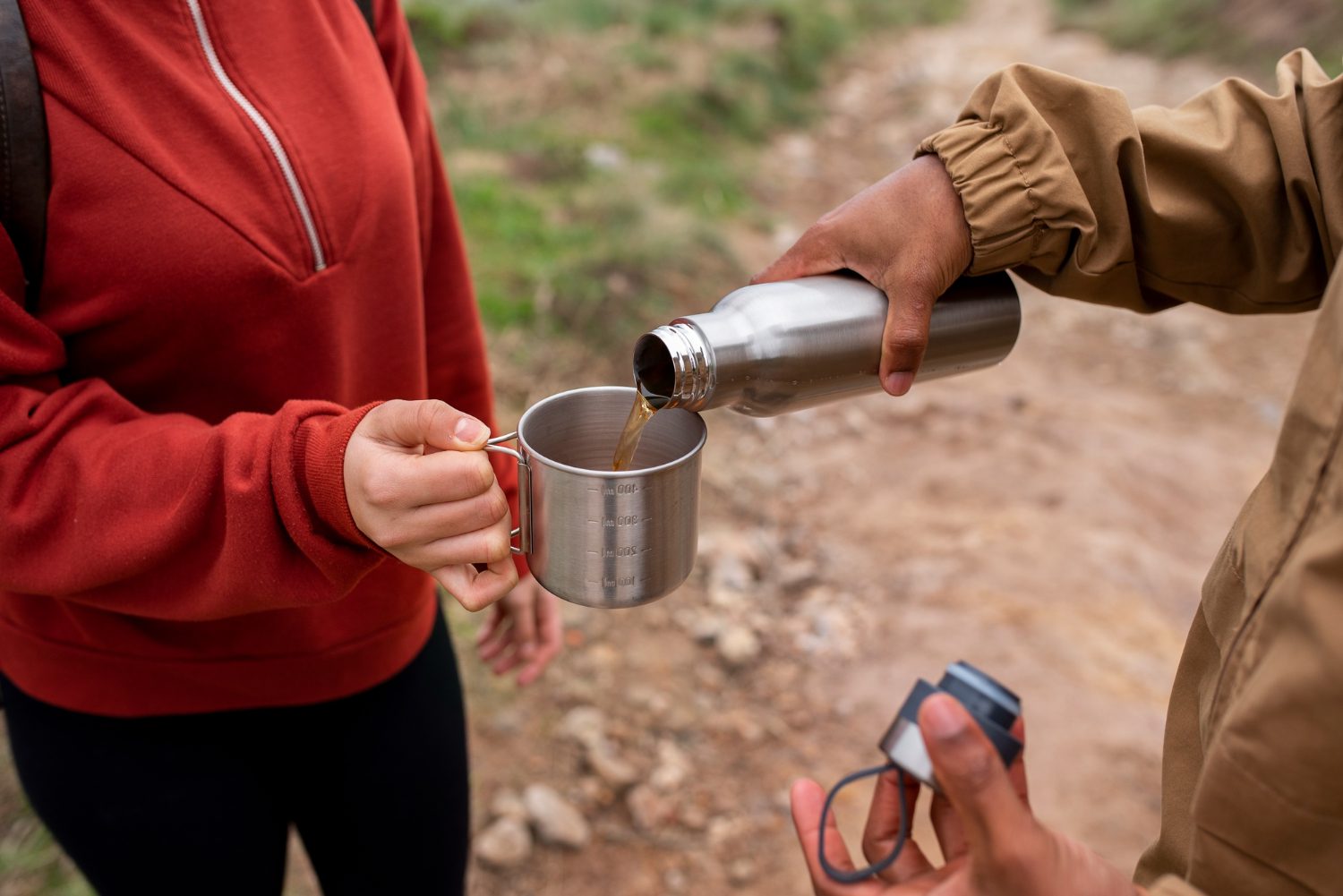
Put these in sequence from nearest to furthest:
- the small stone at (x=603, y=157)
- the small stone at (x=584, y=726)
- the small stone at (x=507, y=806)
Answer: the small stone at (x=507, y=806) < the small stone at (x=584, y=726) < the small stone at (x=603, y=157)

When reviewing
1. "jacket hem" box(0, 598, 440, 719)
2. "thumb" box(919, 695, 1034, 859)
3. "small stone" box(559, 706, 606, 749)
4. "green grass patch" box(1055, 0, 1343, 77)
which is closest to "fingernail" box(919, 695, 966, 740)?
"thumb" box(919, 695, 1034, 859)

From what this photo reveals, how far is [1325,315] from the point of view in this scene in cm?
101

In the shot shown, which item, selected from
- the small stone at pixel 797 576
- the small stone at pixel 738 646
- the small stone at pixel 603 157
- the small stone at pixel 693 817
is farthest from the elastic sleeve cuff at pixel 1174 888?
the small stone at pixel 603 157

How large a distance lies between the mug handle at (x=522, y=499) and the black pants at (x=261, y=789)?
0.59 meters

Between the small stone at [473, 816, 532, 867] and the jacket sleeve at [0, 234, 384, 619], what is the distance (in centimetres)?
186

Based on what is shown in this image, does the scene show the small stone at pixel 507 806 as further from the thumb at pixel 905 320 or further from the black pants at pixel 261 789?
the thumb at pixel 905 320

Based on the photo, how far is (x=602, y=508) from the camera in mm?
1232

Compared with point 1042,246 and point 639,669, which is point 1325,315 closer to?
point 1042,246

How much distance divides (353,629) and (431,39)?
7.40m

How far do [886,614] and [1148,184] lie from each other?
2683mm

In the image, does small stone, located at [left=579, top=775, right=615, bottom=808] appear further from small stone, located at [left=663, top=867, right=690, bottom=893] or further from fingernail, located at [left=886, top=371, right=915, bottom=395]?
fingernail, located at [left=886, top=371, right=915, bottom=395]

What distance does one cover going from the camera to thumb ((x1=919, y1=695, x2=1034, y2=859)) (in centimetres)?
102

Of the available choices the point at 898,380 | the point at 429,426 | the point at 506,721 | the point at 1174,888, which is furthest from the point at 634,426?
the point at 506,721

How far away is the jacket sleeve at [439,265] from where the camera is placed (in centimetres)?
Answer: 177
